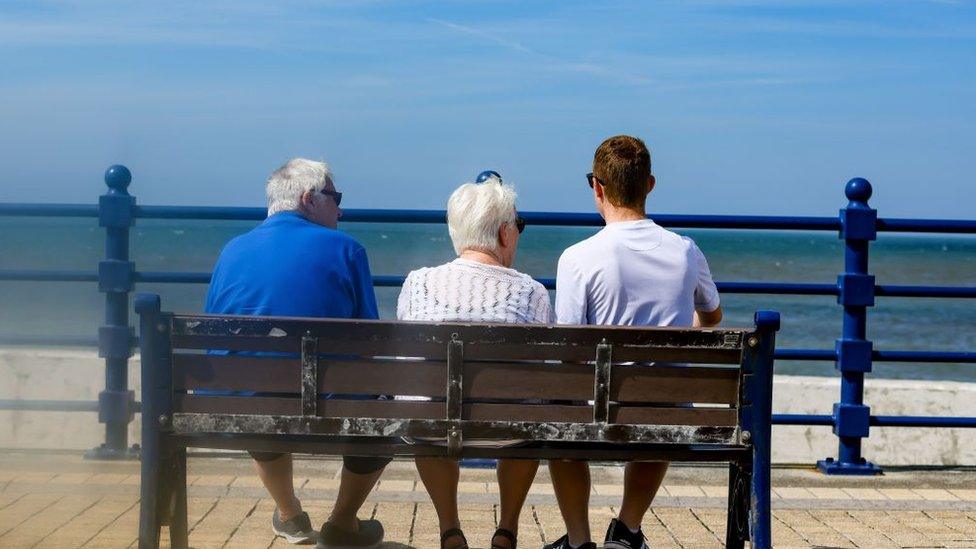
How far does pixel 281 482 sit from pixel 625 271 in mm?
1488

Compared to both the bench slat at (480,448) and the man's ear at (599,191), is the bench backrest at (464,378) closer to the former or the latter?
the bench slat at (480,448)

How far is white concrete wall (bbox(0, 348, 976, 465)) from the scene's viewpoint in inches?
282

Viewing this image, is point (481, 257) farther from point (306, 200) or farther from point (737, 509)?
point (737, 509)

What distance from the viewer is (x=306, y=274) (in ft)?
14.0

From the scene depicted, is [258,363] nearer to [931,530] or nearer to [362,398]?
[362,398]

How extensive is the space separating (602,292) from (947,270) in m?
64.8

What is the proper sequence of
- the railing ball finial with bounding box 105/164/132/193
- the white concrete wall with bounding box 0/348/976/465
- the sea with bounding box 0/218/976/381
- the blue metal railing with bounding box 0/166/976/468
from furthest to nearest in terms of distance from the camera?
the white concrete wall with bounding box 0/348/976/465 < the railing ball finial with bounding box 105/164/132/193 < the blue metal railing with bounding box 0/166/976/468 < the sea with bounding box 0/218/976/381

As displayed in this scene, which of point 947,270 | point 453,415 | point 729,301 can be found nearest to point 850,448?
point 453,415

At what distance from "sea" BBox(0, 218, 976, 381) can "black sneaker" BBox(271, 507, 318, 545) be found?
99 cm

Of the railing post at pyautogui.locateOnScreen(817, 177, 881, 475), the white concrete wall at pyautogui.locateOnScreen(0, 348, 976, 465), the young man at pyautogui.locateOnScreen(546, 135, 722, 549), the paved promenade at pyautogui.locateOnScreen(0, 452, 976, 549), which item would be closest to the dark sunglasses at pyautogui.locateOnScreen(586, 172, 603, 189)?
the young man at pyautogui.locateOnScreen(546, 135, 722, 549)

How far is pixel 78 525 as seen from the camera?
4.75 m

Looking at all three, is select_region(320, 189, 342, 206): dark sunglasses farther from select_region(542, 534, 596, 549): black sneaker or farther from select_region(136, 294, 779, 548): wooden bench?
select_region(542, 534, 596, 549): black sneaker

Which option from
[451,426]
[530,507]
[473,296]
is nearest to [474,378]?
[451,426]

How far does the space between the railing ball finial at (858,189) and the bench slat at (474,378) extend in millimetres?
2925
